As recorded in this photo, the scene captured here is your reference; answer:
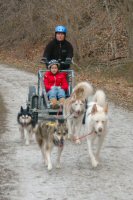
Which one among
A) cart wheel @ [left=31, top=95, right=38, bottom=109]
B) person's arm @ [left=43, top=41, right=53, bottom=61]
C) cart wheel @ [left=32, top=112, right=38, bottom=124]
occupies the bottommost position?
cart wheel @ [left=32, top=112, right=38, bottom=124]

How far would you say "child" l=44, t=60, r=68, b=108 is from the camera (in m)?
10.1

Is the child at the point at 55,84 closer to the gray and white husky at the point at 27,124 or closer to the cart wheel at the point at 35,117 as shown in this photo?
the cart wheel at the point at 35,117

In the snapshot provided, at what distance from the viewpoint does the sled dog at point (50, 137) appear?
24.0ft

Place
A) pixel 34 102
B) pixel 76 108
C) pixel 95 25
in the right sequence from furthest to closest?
pixel 95 25
pixel 34 102
pixel 76 108

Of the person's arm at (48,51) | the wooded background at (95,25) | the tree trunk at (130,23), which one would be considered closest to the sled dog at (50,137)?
the person's arm at (48,51)

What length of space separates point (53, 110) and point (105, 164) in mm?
2324

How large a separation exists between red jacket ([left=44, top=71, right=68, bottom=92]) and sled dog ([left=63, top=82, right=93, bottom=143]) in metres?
0.68

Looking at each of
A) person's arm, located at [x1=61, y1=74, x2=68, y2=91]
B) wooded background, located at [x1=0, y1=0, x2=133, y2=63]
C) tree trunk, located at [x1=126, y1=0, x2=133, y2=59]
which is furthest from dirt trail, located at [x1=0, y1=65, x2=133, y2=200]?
wooded background, located at [x1=0, y1=0, x2=133, y2=63]

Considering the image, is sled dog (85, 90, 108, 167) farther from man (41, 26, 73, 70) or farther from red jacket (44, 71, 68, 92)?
man (41, 26, 73, 70)

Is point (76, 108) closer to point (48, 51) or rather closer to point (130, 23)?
point (48, 51)

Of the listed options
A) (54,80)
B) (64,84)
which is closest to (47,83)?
(54,80)

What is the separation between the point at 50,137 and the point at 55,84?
2.97 m

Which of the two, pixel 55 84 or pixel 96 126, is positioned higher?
pixel 55 84

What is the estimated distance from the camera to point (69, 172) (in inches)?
291
